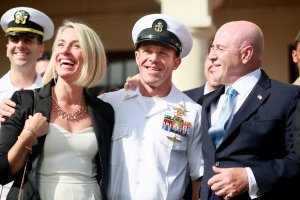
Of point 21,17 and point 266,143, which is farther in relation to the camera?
point 21,17

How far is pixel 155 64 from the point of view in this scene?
3840mm

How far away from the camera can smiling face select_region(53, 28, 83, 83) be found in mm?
3678

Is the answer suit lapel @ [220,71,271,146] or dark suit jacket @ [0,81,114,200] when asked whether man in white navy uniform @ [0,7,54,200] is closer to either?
dark suit jacket @ [0,81,114,200]

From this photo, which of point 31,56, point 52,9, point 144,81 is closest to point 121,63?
point 52,9

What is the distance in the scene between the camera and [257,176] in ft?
11.1

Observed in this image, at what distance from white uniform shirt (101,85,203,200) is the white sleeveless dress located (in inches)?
8.6

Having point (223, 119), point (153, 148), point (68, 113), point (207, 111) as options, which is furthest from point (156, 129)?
point (68, 113)

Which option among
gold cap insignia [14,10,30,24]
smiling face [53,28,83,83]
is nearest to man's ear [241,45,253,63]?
smiling face [53,28,83,83]

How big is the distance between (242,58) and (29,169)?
142cm

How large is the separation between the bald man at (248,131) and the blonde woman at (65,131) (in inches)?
26.0

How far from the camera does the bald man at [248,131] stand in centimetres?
340

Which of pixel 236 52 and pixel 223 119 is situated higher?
pixel 236 52

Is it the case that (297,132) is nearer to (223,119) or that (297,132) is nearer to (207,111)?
(223,119)

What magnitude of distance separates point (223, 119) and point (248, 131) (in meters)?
0.19
